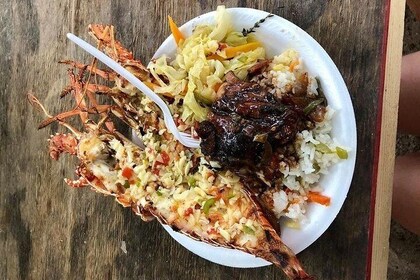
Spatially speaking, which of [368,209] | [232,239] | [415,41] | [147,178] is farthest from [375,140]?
[415,41]

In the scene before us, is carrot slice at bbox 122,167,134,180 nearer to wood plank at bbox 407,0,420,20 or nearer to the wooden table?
the wooden table

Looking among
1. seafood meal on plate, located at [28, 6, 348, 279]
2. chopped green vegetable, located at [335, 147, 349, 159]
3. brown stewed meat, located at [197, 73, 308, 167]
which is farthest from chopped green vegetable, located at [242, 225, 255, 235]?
chopped green vegetable, located at [335, 147, 349, 159]

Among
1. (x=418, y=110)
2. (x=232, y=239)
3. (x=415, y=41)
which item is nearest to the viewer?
(x=232, y=239)

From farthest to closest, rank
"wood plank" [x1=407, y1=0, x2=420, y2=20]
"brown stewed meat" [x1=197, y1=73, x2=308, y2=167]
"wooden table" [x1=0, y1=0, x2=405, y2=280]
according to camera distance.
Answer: "wood plank" [x1=407, y1=0, x2=420, y2=20] → "wooden table" [x1=0, y1=0, x2=405, y2=280] → "brown stewed meat" [x1=197, y1=73, x2=308, y2=167]

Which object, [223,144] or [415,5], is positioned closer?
[223,144]

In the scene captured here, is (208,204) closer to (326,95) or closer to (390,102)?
(326,95)

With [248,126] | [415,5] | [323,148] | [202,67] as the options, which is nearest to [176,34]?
[202,67]

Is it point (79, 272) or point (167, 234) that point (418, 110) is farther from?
point (79, 272)

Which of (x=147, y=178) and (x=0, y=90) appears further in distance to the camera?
(x=0, y=90)
